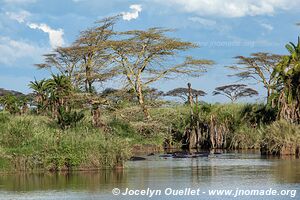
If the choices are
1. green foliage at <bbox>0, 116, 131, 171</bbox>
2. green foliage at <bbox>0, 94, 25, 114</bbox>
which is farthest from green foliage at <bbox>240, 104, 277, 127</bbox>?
green foliage at <bbox>0, 94, 25, 114</bbox>

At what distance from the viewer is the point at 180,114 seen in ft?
166

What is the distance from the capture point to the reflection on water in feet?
69.5

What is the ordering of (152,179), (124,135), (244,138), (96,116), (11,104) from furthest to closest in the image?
1. (11,104)
2. (96,116)
3. (124,135)
4. (244,138)
5. (152,179)

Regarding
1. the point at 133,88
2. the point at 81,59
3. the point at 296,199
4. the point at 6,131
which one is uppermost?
the point at 81,59

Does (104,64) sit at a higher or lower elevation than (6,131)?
higher

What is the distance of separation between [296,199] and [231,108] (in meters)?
32.7

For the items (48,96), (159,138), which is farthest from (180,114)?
(48,96)

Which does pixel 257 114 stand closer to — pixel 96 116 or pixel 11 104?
pixel 96 116

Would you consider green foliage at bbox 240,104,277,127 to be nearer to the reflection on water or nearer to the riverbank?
the riverbank

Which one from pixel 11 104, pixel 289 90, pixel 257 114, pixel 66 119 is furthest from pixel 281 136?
pixel 11 104

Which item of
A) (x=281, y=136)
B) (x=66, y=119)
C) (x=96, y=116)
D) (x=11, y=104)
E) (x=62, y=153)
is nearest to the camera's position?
(x=62, y=153)

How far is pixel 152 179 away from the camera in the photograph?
2459 cm

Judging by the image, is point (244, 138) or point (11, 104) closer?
point (244, 138)

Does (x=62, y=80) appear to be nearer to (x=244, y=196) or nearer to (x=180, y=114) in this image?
(x=180, y=114)
